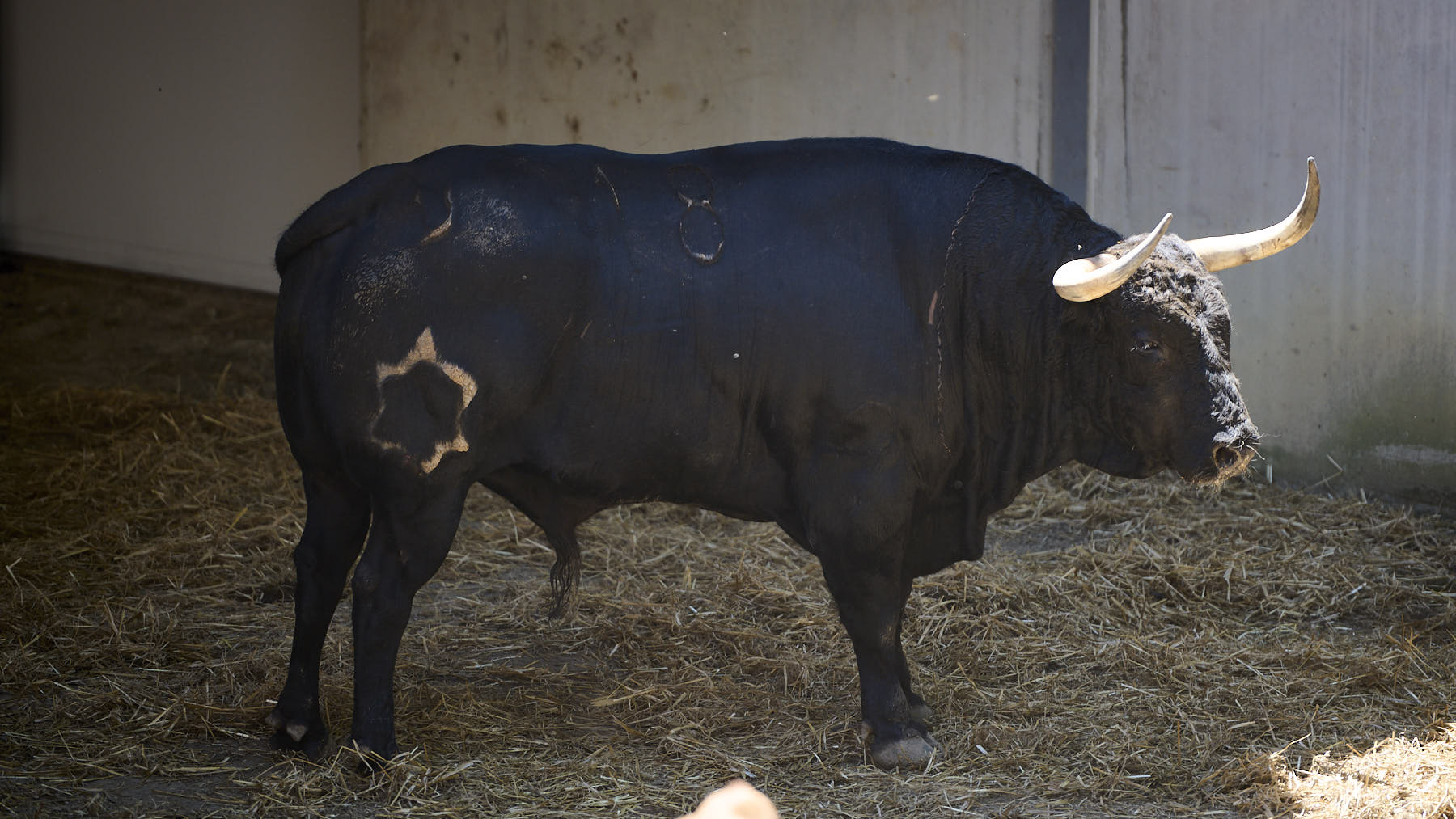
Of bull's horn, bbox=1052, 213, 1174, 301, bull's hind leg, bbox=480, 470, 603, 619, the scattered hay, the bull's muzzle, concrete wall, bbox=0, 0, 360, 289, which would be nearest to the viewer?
the scattered hay

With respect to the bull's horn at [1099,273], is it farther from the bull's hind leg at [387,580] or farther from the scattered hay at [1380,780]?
the bull's hind leg at [387,580]

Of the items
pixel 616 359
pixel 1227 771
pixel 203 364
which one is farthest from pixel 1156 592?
pixel 203 364

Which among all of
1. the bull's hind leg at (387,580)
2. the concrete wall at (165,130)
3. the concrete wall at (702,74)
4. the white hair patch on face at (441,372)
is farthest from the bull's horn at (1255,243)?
the concrete wall at (165,130)

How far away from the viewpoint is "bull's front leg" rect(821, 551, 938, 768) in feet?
13.8

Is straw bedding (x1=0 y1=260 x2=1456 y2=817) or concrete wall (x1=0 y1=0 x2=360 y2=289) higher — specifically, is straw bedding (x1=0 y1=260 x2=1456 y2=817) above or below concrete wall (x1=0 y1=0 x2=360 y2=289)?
below

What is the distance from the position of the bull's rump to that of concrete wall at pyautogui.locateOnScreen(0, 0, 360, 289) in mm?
5198

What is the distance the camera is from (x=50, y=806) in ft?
12.2

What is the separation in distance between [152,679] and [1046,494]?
13.8 ft

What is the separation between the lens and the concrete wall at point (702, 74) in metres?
7.41

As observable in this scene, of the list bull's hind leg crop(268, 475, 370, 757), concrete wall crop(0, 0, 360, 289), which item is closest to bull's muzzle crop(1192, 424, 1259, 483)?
bull's hind leg crop(268, 475, 370, 757)

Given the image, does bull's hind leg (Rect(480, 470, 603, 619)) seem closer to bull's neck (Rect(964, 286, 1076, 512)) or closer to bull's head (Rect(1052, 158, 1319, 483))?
bull's neck (Rect(964, 286, 1076, 512))

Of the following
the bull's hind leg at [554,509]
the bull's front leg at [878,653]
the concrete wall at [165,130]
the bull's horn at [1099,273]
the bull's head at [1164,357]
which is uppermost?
the concrete wall at [165,130]

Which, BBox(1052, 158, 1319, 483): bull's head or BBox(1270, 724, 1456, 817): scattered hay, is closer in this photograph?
BBox(1270, 724, 1456, 817): scattered hay

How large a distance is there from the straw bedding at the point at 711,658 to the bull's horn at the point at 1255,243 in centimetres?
145
